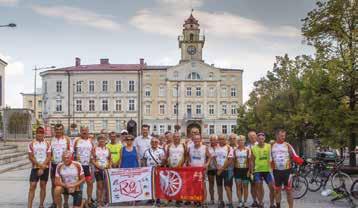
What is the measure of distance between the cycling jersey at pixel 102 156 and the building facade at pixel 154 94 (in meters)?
77.9

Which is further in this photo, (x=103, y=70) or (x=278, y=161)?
(x=103, y=70)

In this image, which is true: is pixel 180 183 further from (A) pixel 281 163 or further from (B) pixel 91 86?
(B) pixel 91 86

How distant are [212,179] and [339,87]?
44.6ft

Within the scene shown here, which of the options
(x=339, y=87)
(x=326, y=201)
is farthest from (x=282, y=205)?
(x=339, y=87)

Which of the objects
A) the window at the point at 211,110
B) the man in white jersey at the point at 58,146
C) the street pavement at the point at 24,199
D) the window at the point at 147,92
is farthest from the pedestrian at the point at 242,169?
the window at the point at 147,92

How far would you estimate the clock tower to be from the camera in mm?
94000

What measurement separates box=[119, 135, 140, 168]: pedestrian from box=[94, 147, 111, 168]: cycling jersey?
1.30 feet

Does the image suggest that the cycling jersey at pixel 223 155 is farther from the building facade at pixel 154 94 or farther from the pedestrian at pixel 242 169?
the building facade at pixel 154 94

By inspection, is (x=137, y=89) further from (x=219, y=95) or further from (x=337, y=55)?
(x=337, y=55)

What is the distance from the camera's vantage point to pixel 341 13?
2733cm

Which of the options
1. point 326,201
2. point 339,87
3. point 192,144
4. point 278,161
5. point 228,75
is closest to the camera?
point 278,161

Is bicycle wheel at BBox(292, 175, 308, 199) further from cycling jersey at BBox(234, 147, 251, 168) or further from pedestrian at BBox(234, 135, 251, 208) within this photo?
cycling jersey at BBox(234, 147, 251, 168)

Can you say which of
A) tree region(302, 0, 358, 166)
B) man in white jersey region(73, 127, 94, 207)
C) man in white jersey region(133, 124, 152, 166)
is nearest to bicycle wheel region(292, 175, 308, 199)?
man in white jersey region(133, 124, 152, 166)

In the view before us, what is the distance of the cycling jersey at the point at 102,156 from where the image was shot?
14281mm
